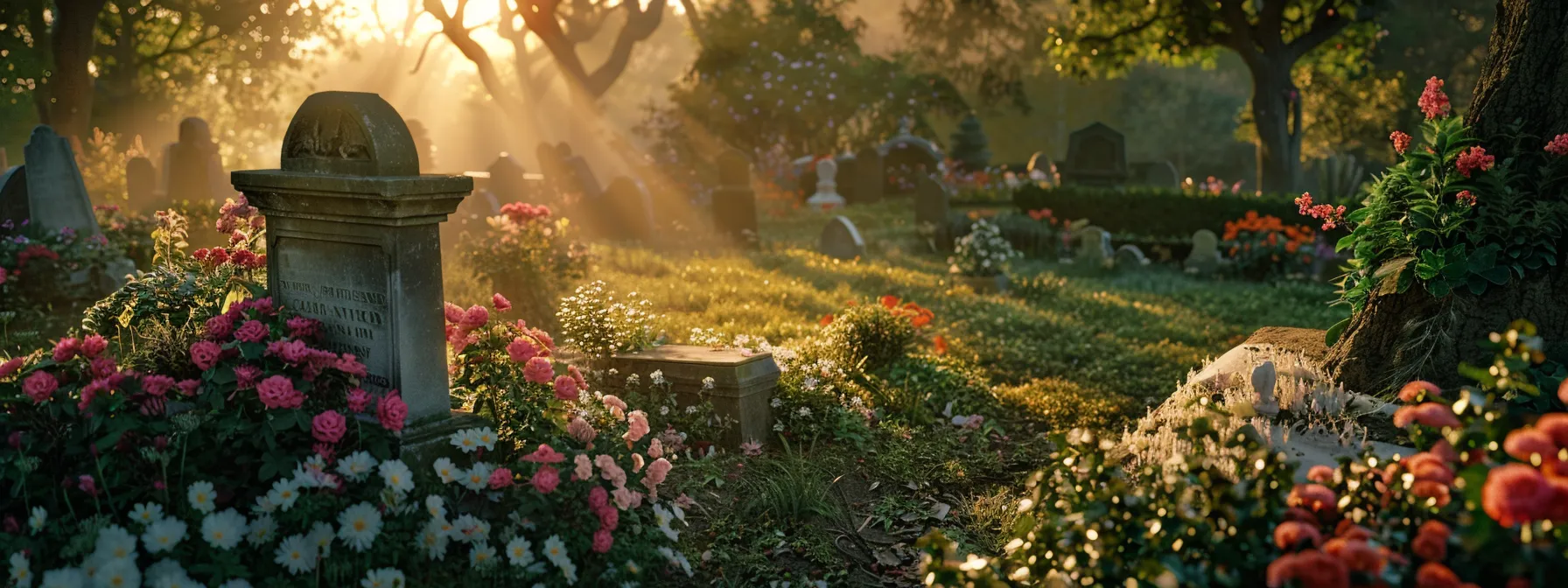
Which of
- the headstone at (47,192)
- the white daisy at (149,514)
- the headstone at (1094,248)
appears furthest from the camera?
the headstone at (1094,248)

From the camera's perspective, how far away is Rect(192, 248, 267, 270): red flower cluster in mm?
5191

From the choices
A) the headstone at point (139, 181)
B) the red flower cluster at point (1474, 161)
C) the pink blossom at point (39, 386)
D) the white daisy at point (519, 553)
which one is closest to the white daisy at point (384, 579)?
the white daisy at point (519, 553)

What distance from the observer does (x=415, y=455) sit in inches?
164

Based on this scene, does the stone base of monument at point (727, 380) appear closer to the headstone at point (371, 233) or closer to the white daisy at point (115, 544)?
the headstone at point (371, 233)

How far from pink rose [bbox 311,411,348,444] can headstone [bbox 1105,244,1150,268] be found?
12.9m

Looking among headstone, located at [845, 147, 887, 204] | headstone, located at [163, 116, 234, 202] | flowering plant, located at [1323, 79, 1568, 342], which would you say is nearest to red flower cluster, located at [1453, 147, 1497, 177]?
flowering plant, located at [1323, 79, 1568, 342]

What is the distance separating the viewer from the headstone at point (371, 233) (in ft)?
14.0

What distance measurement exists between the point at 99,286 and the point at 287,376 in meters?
7.62

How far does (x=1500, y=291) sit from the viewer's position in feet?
16.1

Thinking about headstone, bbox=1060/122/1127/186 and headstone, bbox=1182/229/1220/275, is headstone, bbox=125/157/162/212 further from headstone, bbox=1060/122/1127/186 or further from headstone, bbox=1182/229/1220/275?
headstone, bbox=1060/122/1127/186

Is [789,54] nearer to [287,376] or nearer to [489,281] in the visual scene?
[489,281]

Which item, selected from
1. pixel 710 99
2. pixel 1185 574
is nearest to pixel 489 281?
pixel 1185 574

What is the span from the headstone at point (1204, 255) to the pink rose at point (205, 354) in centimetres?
1360

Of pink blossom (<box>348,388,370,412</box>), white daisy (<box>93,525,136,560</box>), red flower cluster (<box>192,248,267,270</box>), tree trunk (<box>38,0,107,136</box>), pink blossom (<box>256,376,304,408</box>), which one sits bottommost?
white daisy (<box>93,525,136,560</box>)
